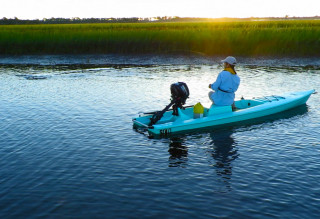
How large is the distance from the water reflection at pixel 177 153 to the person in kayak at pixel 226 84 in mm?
2284

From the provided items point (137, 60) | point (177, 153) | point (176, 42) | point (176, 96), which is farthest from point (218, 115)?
point (176, 42)

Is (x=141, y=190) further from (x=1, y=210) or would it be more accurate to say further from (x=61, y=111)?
(x=61, y=111)

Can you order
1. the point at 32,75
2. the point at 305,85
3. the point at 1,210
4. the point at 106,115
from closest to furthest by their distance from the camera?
the point at 1,210
the point at 106,115
the point at 305,85
the point at 32,75

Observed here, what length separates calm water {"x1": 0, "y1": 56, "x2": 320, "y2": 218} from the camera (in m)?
6.28

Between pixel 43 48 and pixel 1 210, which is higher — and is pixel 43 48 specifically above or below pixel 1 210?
above

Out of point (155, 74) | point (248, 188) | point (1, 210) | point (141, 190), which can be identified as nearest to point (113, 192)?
point (141, 190)

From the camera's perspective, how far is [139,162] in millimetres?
8180

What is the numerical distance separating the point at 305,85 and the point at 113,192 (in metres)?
13.1

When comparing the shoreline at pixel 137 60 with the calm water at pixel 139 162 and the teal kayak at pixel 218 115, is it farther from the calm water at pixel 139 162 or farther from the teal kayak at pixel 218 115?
the teal kayak at pixel 218 115

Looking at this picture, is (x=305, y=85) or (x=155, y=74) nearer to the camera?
(x=305, y=85)

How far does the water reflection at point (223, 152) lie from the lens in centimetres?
768

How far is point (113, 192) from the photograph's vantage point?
22.2 ft

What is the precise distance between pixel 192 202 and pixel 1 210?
3.26 metres

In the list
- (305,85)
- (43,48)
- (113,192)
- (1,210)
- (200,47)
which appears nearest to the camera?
(1,210)
